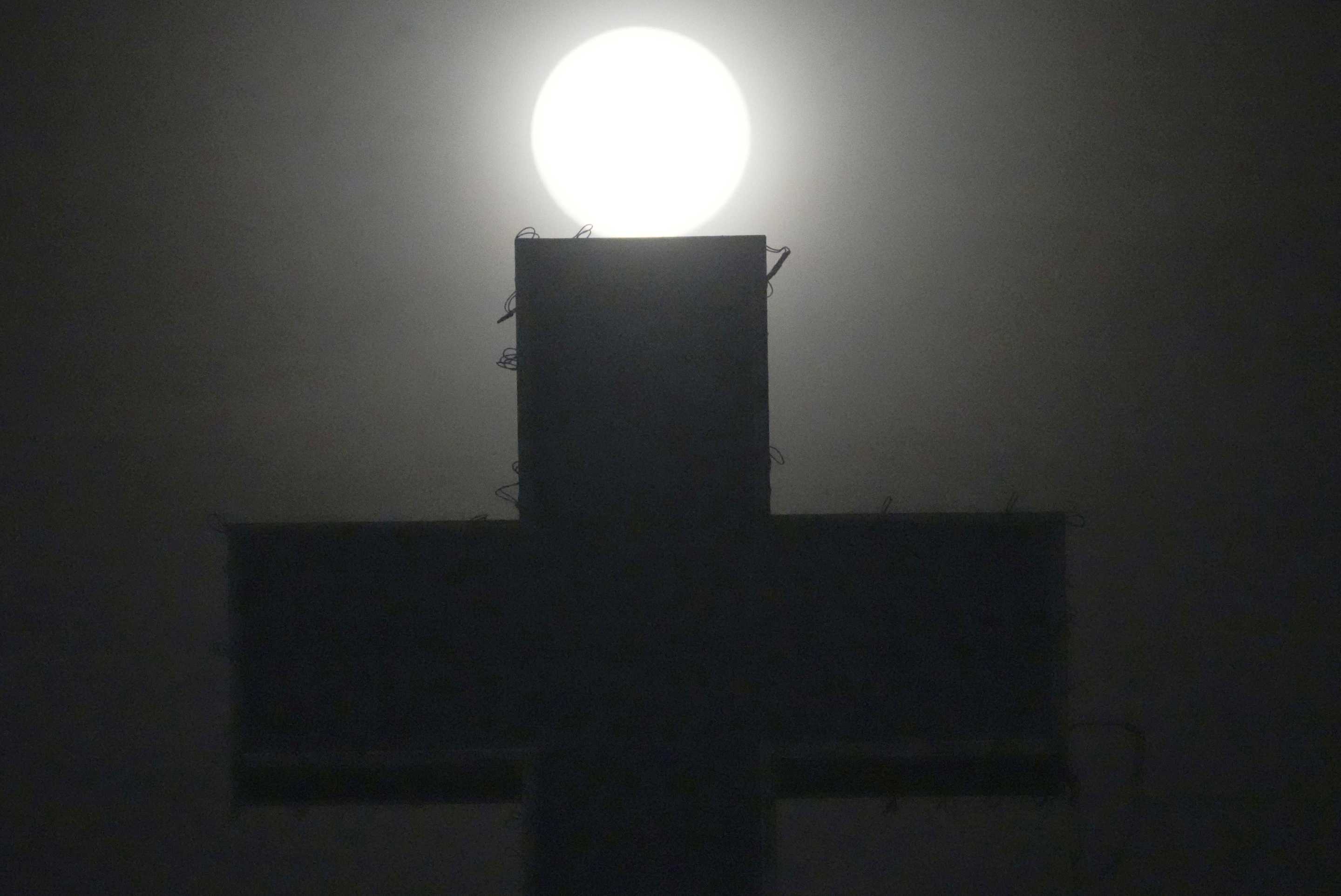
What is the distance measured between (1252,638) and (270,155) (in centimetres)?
255

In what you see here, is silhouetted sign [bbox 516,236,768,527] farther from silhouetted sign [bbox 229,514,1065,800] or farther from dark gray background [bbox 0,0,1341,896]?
dark gray background [bbox 0,0,1341,896]

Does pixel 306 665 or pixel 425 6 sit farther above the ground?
pixel 425 6

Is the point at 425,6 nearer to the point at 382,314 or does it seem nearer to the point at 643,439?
the point at 382,314

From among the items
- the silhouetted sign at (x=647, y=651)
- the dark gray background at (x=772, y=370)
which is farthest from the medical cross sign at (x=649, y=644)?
the dark gray background at (x=772, y=370)

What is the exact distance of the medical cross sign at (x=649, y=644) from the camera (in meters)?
1.04

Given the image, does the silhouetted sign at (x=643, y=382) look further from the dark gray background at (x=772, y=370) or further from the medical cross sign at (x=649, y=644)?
the dark gray background at (x=772, y=370)

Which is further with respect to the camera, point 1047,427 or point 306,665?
point 1047,427

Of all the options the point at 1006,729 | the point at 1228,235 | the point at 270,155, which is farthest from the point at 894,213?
the point at 270,155

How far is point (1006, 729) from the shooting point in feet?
3.71

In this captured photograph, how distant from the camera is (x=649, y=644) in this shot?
1047mm

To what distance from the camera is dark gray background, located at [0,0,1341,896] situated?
1678 mm

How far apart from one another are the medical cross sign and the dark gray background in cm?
57

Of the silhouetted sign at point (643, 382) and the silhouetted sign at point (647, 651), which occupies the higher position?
the silhouetted sign at point (643, 382)

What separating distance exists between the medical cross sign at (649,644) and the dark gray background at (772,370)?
571 millimetres
